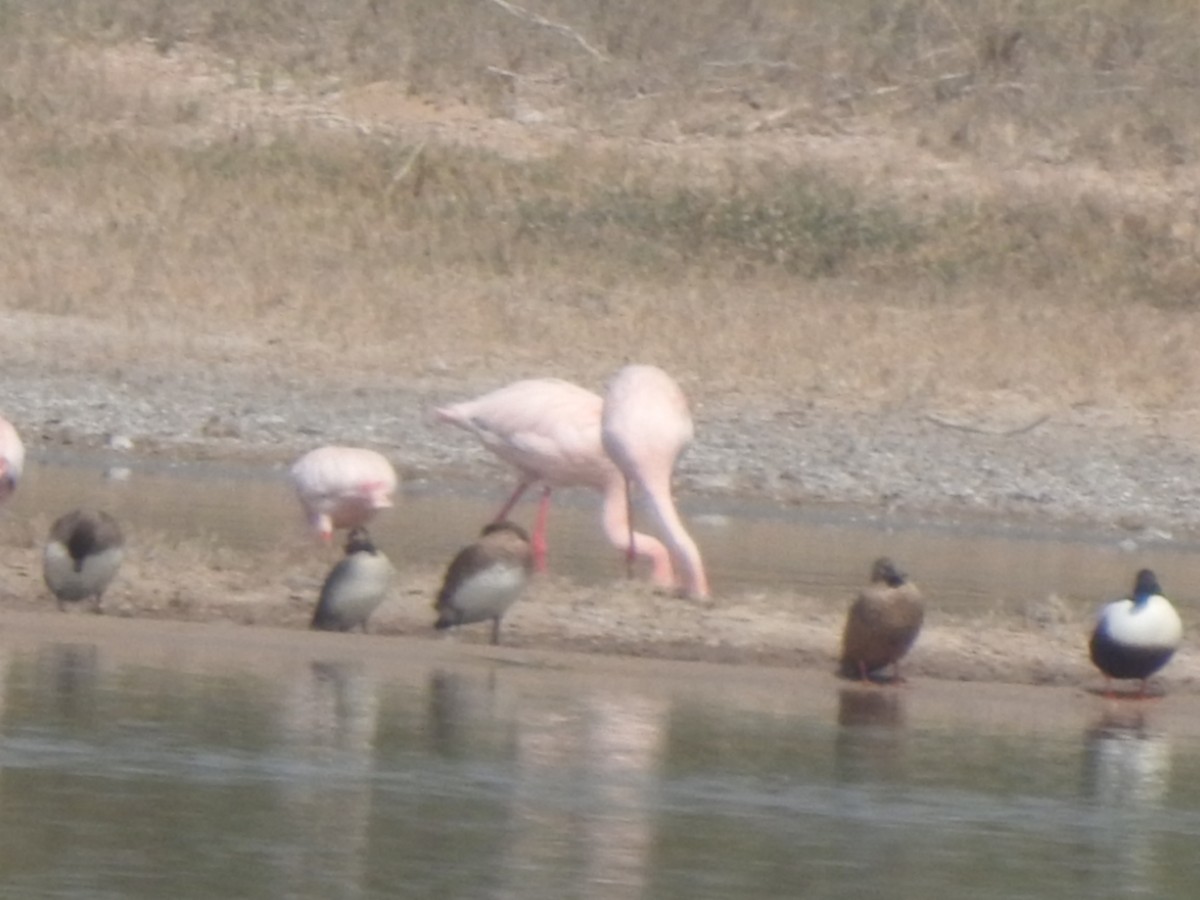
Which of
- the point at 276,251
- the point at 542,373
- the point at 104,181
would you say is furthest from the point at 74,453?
the point at 104,181

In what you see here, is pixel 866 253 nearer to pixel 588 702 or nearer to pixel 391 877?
pixel 588 702

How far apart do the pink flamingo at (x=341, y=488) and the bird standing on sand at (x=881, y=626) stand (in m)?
2.94

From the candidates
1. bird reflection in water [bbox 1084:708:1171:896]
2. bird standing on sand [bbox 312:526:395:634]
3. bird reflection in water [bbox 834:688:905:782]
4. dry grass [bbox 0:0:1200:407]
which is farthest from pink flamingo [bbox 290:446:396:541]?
dry grass [bbox 0:0:1200:407]

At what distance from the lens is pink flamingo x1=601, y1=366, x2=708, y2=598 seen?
12656mm

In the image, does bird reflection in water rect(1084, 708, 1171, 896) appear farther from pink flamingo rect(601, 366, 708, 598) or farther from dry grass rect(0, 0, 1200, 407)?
dry grass rect(0, 0, 1200, 407)

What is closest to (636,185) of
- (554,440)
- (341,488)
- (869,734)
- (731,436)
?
(731,436)

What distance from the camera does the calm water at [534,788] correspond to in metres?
7.30

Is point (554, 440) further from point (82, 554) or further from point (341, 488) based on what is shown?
point (82, 554)

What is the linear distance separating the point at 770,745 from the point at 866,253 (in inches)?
597

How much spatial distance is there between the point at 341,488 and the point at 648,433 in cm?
136

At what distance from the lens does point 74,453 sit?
17.7 meters

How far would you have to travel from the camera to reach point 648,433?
41.5 feet

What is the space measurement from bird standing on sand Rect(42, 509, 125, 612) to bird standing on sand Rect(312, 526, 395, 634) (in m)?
0.77

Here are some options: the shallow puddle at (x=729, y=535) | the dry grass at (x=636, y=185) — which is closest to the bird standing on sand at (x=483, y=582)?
the shallow puddle at (x=729, y=535)
